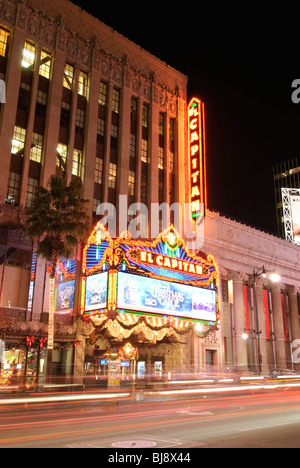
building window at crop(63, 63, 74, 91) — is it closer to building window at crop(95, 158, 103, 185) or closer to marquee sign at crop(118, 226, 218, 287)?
building window at crop(95, 158, 103, 185)

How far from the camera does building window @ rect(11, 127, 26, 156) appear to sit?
32.9m

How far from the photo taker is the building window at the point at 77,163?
120ft

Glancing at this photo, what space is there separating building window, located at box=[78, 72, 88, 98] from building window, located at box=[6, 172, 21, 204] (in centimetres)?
1123

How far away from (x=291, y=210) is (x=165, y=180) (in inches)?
1239

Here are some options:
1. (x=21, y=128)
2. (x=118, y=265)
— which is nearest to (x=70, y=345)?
(x=118, y=265)

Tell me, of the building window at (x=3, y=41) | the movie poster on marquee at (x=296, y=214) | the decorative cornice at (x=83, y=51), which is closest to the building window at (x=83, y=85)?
the decorative cornice at (x=83, y=51)

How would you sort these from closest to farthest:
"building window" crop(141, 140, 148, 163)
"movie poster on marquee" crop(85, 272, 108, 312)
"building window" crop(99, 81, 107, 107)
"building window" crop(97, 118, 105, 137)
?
"movie poster on marquee" crop(85, 272, 108, 312)
"building window" crop(97, 118, 105, 137)
"building window" crop(99, 81, 107, 107)
"building window" crop(141, 140, 148, 163)

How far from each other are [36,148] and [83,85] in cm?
892

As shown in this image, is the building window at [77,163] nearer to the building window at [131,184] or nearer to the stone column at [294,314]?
the building window at [131,184]

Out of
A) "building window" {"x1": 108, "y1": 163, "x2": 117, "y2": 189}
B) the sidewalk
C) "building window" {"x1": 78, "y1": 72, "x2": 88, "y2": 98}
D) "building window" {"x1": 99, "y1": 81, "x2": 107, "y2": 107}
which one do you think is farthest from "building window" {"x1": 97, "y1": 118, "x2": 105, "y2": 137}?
the sidewalk

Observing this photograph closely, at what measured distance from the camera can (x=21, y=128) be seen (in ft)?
110

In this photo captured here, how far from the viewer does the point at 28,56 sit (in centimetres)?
3534

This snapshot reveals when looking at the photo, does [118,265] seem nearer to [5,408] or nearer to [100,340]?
[100,340]

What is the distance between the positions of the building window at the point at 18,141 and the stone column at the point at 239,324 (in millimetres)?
26292
